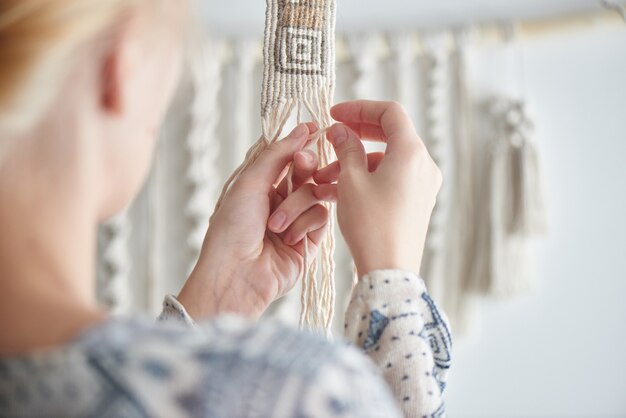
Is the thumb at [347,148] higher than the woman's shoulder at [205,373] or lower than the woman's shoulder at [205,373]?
higher

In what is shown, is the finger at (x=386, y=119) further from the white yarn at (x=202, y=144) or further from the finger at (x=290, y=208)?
the white yarn at (x=202, y=144)

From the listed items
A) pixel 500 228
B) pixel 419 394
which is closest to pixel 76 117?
pixel 419 394

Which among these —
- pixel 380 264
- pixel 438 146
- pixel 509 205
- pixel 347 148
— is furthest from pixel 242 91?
pixel 380 264

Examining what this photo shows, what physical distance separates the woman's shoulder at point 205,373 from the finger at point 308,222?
0.33 metres

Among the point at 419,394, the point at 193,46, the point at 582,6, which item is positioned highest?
the point at 582,6

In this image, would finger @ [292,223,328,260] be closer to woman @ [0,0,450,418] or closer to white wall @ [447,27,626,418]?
woman @ [0,0,450,418]

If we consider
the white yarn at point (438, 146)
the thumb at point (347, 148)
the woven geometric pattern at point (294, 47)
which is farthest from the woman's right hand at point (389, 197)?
the white yarn at point (438, 146)

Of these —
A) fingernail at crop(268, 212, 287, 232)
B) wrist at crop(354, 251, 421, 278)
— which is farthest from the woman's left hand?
wrist at crop(354, 251, 421, 278)

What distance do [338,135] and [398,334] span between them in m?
0.23

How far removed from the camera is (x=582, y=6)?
1370mm

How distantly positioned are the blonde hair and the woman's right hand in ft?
0.94

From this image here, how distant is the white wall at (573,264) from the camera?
136cm

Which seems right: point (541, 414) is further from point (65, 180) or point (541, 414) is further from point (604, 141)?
point (65, 180)

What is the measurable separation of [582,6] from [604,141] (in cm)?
27
